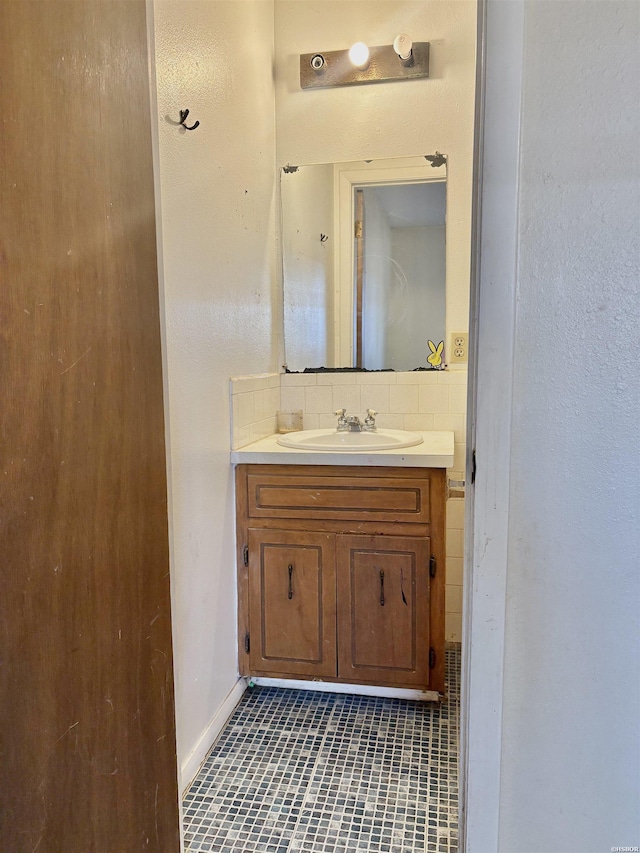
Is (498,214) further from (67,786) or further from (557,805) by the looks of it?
(67,786)

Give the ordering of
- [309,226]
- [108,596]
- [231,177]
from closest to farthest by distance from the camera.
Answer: [108,596], [231,177], [309,226]

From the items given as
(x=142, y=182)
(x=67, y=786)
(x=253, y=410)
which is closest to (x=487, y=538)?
(x=67, y=786)

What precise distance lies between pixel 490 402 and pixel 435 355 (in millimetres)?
1632

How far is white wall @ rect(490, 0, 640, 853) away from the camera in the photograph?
78 cm

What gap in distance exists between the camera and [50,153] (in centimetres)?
85

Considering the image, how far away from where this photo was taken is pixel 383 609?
198 cm

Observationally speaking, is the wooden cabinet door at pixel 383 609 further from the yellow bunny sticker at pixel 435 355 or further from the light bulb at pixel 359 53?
the light bulb at pixel 359 53

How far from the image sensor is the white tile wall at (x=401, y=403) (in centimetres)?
242

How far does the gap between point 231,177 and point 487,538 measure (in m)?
1.62

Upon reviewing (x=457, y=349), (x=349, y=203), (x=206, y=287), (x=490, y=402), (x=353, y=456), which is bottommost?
(x=353, y=456)

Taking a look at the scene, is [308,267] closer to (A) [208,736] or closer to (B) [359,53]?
(B) [359,53]

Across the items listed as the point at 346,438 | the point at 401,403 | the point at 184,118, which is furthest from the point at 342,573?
the point at 184,118

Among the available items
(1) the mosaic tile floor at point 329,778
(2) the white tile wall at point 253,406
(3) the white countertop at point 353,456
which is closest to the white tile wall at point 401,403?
(2) the white tile wall at point 253,406

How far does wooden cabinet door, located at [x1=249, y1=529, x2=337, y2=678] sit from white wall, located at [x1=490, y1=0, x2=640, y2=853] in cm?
116
